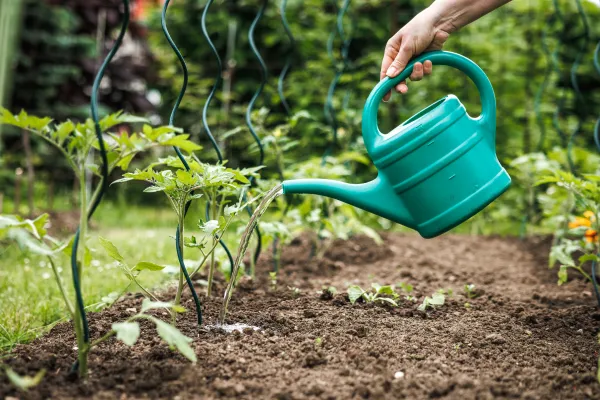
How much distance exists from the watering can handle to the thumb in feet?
0.05

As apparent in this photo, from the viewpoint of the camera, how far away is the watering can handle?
156cm

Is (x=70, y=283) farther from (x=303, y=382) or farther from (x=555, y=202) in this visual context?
(x=555, y=202)

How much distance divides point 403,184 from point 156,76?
596 cm

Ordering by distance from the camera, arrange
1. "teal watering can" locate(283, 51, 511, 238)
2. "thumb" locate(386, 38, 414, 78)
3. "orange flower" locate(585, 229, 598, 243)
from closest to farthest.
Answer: "teal watering can" locate(283, 51, 511, 238), "thumb" locate(386, 38, 414, 78), "orange flower" locate(585, 229, 598, 243)

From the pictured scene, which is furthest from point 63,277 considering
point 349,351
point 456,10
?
point 456,10

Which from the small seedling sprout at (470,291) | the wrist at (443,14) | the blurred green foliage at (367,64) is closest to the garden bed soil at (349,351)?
the small seedling sprout at (470,291)

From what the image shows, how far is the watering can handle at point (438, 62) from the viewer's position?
5.11 feet

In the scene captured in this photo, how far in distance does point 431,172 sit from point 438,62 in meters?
0.38

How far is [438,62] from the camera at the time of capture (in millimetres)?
1690

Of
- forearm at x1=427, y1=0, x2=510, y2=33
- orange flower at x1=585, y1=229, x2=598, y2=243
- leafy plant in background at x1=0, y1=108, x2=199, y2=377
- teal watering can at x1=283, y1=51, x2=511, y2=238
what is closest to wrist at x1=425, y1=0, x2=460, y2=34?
forearm at x1=427, y1=0, x2=510, y2=33

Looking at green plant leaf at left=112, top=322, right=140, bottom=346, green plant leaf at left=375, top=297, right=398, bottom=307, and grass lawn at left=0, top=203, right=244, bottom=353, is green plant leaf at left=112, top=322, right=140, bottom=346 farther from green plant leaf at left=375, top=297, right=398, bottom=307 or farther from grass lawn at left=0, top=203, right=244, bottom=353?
green plant leaf at left=375, top=297, right=398, bottom=307

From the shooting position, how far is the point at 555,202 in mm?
3008

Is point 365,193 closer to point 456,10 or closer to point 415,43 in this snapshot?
point 415,43

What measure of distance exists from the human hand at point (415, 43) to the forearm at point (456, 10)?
0.06 feet
